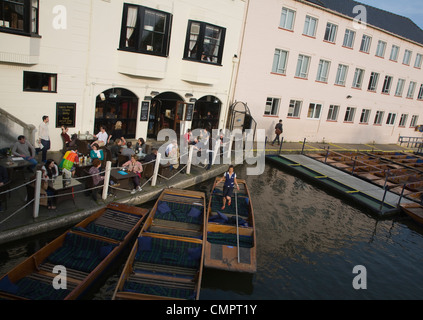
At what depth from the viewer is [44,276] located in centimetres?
813

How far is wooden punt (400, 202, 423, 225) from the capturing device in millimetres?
15748

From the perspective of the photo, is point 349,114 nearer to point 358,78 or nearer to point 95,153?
point 358,78

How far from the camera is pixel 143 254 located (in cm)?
955

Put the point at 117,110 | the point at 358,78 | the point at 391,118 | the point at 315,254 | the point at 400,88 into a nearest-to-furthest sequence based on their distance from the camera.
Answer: the point at 315,254
the point at 117,110
the point at 358,78
the point at 400,88
the point at 391,118

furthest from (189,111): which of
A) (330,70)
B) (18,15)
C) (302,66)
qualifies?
(330,70)

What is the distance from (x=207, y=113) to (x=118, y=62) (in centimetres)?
793

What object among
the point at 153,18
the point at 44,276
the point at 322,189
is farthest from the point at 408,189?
the point at 44,276

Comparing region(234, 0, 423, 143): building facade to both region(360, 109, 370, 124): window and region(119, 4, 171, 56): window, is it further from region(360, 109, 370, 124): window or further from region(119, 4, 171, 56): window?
region(119, 4, 171, 56): window

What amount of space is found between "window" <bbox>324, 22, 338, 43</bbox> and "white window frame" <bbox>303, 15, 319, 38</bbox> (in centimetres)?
150

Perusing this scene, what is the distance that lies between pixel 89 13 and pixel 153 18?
351 cm

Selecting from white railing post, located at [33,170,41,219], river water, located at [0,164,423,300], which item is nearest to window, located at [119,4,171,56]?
river water, located at [0,164,423,300]

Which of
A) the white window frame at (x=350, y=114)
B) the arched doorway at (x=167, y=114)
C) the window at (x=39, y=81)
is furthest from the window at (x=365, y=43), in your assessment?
the window at (x=39, y=81)

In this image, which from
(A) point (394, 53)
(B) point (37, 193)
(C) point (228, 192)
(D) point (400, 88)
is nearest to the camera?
(B) point (37, 193)
